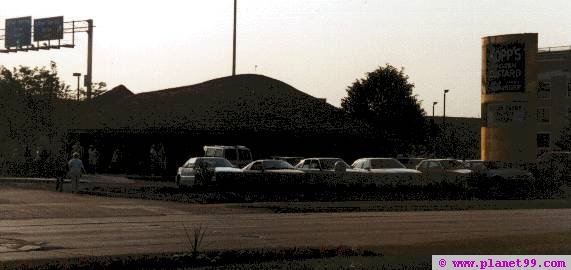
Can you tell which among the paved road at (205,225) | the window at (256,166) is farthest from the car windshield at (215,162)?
the paved road at (205,225)

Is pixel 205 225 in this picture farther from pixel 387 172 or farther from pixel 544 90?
pixel 544 90

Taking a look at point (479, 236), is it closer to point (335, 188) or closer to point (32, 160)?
point (335, 188)

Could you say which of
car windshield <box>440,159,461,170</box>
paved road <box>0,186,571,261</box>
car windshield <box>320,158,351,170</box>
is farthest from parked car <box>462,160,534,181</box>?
paved road <box>0,186,571,261</box>

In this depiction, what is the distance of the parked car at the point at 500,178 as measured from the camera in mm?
46750

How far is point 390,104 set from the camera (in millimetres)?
90062

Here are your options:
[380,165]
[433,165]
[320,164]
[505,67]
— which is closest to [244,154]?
[320,164]

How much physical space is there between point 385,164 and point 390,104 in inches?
1836

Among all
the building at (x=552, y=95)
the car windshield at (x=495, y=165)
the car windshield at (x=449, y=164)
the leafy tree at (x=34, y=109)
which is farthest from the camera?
the building at (x=552, y=95)

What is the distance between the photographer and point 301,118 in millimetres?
65875

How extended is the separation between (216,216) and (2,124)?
5366 cm

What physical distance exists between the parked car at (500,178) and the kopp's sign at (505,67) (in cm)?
1759

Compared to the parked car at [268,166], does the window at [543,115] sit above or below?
above

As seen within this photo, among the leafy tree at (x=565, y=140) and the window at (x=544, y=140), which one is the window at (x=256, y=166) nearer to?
the leafy tree at (x=565, y=140)

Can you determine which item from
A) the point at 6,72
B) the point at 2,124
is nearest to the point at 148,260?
the point at 2,124
